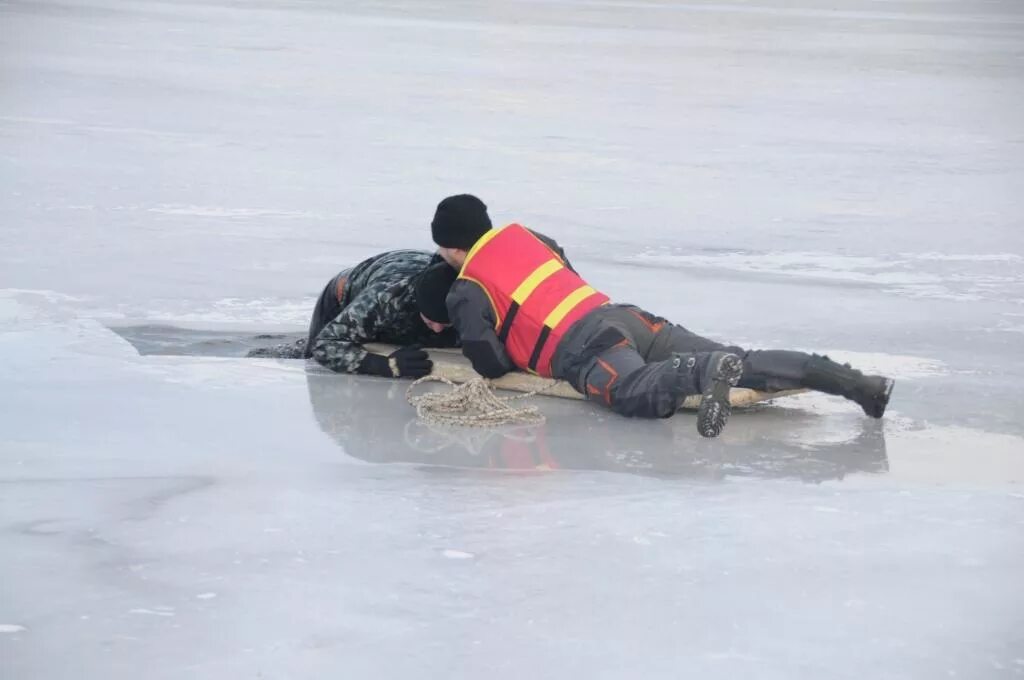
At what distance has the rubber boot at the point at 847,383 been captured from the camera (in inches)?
205

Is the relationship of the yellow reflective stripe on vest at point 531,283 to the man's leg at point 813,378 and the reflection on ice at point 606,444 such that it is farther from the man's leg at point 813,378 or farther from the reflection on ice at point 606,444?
the man's leg at point 813,378

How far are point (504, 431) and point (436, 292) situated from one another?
2.19ft

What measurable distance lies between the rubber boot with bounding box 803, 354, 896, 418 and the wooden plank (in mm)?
173

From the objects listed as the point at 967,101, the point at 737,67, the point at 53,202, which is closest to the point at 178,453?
the point at 53,202

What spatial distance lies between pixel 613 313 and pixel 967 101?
11008mm

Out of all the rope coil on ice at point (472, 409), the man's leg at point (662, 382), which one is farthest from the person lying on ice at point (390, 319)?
the man's leg at point (662, 382)

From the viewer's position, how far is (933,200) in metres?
10.2

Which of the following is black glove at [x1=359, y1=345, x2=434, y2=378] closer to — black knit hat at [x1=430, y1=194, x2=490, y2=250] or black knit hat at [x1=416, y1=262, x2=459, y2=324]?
black knit hat at [x1=416, y1=262, x2=459, y2=324]

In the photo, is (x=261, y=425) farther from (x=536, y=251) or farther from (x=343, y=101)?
(x=343, y=101)

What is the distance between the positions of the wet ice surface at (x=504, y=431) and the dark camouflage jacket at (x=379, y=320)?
120 millimetres

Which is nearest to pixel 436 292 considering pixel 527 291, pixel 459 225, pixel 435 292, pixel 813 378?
pixel 435 292

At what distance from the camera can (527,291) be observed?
557 cm

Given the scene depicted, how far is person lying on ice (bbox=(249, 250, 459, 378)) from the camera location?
5805mm

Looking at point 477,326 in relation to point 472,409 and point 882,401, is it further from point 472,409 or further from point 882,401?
point 882,401
